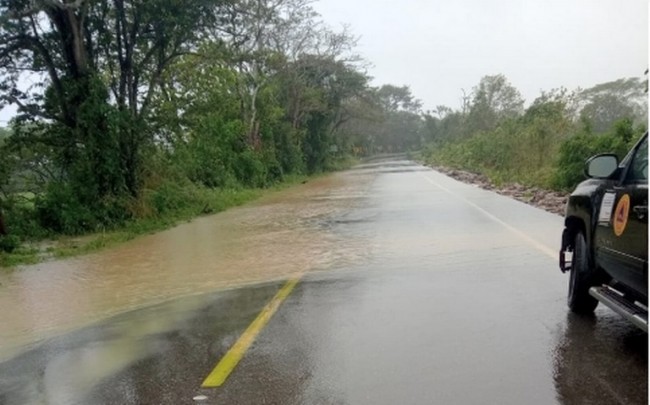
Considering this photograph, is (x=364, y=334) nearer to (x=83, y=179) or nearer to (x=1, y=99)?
(x=83, y=179)

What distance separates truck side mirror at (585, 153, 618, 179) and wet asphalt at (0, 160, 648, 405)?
139 cm

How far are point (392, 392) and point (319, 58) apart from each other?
42.6 metres

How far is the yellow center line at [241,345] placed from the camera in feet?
15.9

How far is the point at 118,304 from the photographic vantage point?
8016mm

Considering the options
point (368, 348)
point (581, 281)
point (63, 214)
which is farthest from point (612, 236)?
point (63, 214)

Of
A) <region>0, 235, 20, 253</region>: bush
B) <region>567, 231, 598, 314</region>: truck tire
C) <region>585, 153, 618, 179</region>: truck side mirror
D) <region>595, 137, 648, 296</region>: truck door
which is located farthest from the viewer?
<region>0, 235, 20, 253</region>: bush

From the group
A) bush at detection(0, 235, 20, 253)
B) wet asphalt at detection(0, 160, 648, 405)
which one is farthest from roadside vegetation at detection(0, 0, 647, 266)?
wet asphalt at detection(0, 160, 648, 405)

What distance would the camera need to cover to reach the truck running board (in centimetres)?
452

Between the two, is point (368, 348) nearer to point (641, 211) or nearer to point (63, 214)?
point (641, 211)

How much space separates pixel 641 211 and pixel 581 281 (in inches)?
70.9

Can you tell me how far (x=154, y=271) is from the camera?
10352 millimetres

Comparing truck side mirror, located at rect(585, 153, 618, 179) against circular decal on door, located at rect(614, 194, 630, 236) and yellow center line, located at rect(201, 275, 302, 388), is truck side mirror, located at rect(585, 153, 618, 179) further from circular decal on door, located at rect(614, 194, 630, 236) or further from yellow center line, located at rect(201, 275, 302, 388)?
yellow center line, located at rect(201, 275, 302, 388)

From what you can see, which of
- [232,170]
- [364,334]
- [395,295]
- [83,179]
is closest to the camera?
[364,334]

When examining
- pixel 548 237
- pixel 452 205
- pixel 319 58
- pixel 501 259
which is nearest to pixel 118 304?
pixel 501 259
